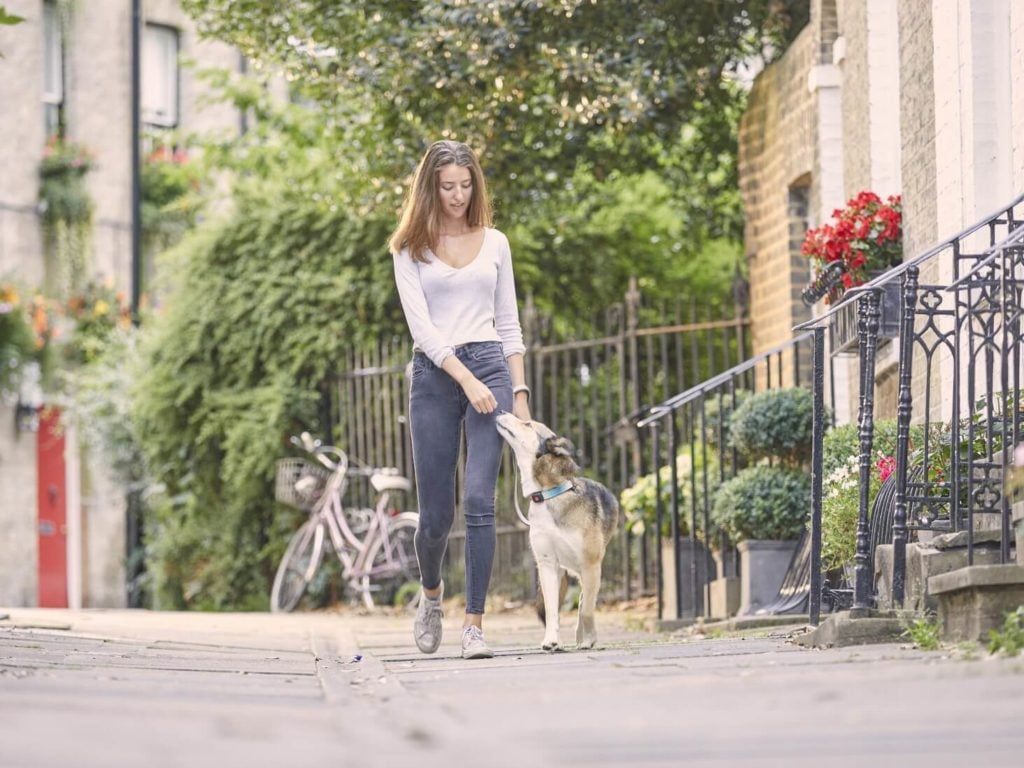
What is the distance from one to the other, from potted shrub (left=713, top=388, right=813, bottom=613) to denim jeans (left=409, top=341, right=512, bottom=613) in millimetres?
3112

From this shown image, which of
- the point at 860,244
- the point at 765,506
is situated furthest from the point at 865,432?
the point at 860,244

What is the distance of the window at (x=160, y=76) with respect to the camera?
24781 millimetres

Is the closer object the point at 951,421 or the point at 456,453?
the point at 456,453

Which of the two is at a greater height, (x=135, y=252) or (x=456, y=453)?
(x=135, y=252)

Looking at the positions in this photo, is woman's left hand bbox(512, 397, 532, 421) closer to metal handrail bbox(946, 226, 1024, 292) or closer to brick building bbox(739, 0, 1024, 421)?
metal handrail bbox(946, 226, 1024, 292)

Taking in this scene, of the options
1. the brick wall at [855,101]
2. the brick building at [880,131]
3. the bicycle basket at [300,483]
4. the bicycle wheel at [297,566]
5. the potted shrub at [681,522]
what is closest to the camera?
the brick building at [880,131]

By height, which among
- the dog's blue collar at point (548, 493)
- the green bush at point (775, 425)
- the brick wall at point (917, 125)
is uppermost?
the brick wall at point (917, 125)

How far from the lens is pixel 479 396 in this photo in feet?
22.5

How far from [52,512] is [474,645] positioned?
55.1 feet

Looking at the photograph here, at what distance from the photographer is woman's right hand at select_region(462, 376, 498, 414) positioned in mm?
6848

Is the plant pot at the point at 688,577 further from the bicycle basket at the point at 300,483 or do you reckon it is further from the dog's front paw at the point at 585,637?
the bicycle basket at the point at 300,483

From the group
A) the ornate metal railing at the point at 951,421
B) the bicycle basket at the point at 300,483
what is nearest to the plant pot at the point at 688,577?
the ornate metal railing at the point at 951,421

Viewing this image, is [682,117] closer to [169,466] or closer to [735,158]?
[735,158]

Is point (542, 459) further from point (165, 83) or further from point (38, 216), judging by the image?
point (165, 83)
